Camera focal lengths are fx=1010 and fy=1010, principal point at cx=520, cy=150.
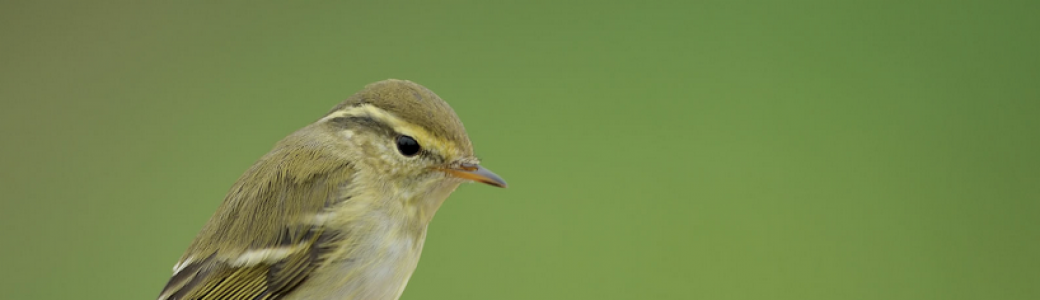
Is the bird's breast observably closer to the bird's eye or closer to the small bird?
the small bird

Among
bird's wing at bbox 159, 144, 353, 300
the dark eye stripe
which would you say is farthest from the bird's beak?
bird's wing at bbox 159, 144, 353, 300

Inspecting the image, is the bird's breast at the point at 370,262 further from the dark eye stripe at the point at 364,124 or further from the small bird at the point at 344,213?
the dark eye stripe at the point at 364,124

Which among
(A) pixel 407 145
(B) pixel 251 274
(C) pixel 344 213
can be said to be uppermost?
(A) pixel 407 145

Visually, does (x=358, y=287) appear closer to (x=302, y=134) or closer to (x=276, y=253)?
(x=276, y=253)

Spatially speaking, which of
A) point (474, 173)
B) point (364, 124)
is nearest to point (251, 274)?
point (364, 124)

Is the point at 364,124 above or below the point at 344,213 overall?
above

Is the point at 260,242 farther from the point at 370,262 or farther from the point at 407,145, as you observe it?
the point at 407,145

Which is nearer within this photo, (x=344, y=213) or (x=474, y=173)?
(x=474, y=173)

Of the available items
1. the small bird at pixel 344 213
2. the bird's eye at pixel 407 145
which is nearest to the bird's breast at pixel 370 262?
the small bird at pixel 344 213
